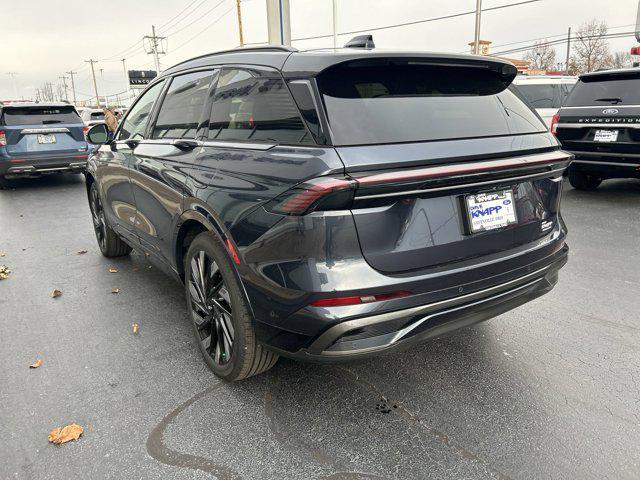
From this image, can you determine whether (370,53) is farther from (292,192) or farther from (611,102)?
(611,102)

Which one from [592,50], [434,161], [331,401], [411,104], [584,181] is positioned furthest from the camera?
[592,50]

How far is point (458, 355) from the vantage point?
306 centimetres

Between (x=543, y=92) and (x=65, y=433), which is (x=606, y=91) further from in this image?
(x=65, y=433)

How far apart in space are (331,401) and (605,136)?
638 cm

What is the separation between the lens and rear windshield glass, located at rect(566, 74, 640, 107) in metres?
6.77

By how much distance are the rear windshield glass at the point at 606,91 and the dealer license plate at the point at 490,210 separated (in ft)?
18.7

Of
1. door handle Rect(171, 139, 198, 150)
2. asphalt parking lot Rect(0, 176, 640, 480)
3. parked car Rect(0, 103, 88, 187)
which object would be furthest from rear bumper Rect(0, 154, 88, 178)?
door handle Rect(171, 139, 198, 150)

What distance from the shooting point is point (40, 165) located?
10023 millimetres

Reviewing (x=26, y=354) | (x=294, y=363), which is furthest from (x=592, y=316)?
(x=26, y=354)

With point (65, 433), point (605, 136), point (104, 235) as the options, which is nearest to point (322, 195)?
point (65, 433)

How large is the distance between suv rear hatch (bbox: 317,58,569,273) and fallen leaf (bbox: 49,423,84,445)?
1.71m

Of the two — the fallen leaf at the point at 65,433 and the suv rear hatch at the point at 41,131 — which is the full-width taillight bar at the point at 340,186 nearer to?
the fallen leaf at the point at 65,433

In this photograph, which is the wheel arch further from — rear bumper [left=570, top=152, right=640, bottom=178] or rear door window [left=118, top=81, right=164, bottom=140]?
rear bumper [left=570, top=152, right=640, bottom=178]

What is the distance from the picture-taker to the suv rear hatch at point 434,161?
204 centimetres
